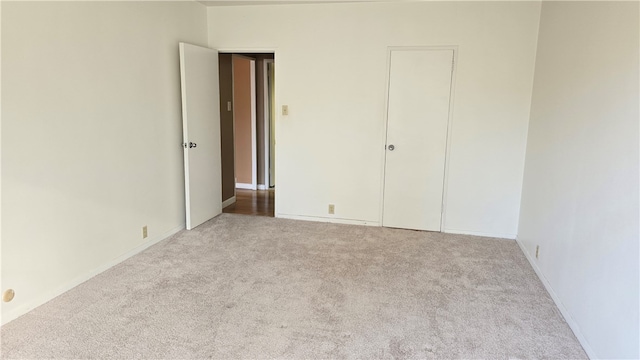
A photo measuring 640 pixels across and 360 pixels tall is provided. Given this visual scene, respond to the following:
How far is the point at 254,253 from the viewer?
3848 mm

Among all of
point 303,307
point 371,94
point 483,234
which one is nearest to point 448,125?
point 371,94

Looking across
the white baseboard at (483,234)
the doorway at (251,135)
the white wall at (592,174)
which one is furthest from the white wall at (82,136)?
the white wall at (592,174)

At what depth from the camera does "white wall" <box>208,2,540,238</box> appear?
4.16 meters

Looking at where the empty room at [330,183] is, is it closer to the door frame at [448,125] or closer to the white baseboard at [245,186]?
the door frame at [448,125]

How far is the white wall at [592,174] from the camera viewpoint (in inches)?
81.4

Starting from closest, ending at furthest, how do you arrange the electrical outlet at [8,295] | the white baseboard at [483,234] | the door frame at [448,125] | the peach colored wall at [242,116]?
the electrical outlet at [8,295] → the door frame at [448,125] → the white baseboard at [483,234] → the peach colored wall at [242,116]

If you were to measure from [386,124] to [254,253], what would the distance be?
195 cm

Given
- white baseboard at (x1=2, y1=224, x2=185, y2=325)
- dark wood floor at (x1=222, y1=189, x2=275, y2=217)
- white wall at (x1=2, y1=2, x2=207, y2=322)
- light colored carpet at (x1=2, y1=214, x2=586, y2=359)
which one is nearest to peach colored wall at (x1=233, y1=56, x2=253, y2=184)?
dark wood floor at (x1=222, y1=189, x2=275, y2=217)

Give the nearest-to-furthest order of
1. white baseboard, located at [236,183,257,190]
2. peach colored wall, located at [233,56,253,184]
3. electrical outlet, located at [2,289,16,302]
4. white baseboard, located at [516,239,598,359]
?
white baseboard, located at [516,239,598,359]
electrical outlet, located at [2,289,16,302]
peach colored wall, located at [233,56,253,184]
white baseboard, located at [236,183,257,190]

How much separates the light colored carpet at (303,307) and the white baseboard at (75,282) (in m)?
0.05

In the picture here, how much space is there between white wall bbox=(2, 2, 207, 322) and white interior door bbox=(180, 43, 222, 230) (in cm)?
13

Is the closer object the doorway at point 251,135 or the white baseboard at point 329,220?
the white baseboard at point 329,220

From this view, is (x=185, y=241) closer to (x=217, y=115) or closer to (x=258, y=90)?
(x=217, y=115)

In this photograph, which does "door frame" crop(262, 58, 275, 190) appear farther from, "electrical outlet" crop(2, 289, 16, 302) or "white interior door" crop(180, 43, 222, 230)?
"electrical outlet" crop(2, 289, 16, 302)
